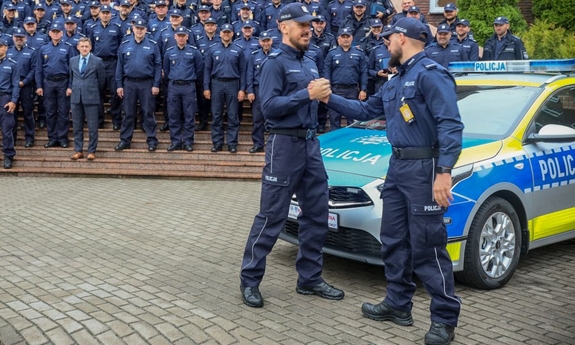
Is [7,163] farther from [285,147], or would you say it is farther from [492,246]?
[492,246]

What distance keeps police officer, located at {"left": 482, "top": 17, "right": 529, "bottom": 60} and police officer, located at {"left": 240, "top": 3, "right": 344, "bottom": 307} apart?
7869mm

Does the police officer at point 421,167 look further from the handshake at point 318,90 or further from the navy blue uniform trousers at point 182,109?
the navy blue uniform trousers at point 182,109

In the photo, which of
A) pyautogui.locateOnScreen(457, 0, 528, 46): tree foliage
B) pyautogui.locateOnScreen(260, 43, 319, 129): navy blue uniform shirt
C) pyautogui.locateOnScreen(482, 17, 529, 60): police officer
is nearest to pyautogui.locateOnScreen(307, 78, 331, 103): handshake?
pyautogui.locateOnScreen(260, 43, 319, 129): navy blue uniform shirt

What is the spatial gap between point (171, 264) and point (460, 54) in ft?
24.9

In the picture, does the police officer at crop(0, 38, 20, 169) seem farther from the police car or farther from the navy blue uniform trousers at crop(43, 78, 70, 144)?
the police car

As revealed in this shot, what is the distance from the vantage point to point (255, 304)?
16.5 ft

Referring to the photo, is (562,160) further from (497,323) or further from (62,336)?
(62,336)

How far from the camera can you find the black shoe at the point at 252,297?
5031 millimetres

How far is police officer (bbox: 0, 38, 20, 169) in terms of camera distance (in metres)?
11.9

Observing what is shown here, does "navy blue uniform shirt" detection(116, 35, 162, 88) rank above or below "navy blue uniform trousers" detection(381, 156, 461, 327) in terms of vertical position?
above

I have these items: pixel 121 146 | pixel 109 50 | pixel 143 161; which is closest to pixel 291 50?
pixel 143 161

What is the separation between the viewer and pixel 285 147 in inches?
199

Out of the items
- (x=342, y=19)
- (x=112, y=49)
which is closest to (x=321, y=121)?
(x=342, y=19)

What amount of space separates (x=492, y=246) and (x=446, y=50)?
7076mm
